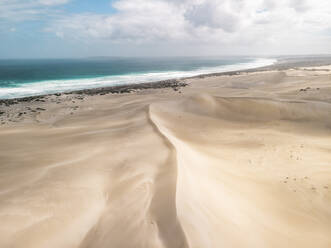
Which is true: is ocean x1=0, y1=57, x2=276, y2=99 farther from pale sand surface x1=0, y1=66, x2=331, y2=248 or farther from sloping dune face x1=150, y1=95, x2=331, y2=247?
sloping dune face x1=150, y1=95, x2=331, y2=247

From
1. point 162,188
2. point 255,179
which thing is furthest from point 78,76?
point 162,188

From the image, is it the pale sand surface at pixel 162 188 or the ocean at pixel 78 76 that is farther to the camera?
the ocean at pixel 78 76

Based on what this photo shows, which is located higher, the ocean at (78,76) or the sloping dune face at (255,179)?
the ocean at (78,76)

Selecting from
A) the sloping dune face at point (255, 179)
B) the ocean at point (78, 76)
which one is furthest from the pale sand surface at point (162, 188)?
the ocean at point (78, 76)

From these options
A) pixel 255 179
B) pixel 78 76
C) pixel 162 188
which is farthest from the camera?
pixel 78 76

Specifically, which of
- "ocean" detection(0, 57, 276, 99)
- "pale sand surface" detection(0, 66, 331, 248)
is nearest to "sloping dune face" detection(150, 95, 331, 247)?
"pale sand surface" detection(0, 66, 331, 248)

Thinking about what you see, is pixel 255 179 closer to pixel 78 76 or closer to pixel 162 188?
pixel 162 188

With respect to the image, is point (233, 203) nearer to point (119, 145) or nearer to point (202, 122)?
point (119, 145)

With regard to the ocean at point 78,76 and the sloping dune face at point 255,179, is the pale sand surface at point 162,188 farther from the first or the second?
the ocean at point 78,76
